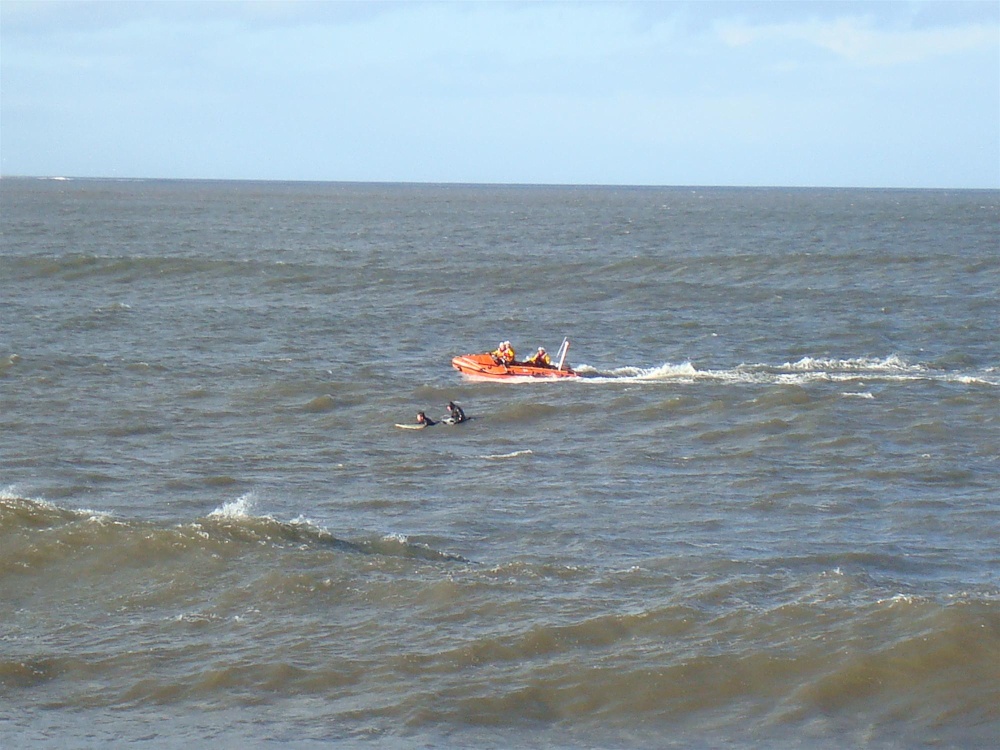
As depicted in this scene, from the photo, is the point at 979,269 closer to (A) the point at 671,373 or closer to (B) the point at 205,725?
(A) the point at 671,373

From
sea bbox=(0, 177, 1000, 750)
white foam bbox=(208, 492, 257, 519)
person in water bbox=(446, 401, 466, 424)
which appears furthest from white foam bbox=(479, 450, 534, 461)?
white foam bbox=(208, 492, 257, 519)

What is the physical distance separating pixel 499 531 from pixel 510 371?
47.2 feet

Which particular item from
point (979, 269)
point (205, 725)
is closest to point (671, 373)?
point (205, 725)

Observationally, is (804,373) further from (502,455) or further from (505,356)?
(502,455)

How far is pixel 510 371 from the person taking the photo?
35844 mm

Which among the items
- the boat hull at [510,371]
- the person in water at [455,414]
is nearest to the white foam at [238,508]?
the person in water at [455,414]

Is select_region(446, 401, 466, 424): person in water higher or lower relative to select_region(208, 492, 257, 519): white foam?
higher

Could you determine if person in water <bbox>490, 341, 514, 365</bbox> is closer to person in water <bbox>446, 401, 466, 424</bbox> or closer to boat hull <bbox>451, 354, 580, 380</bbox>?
boat hull <bbox>451, 354, 580, 380</bbox>

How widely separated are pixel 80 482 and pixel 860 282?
4401 cm

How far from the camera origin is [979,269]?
208ft

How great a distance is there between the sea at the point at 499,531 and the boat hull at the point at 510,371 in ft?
1.25

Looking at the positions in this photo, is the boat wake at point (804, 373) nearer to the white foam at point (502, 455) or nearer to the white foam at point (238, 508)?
the white foam at point (502, 455)

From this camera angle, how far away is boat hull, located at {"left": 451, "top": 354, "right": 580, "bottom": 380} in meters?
35.8

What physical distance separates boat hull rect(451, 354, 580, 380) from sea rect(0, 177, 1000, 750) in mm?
380
